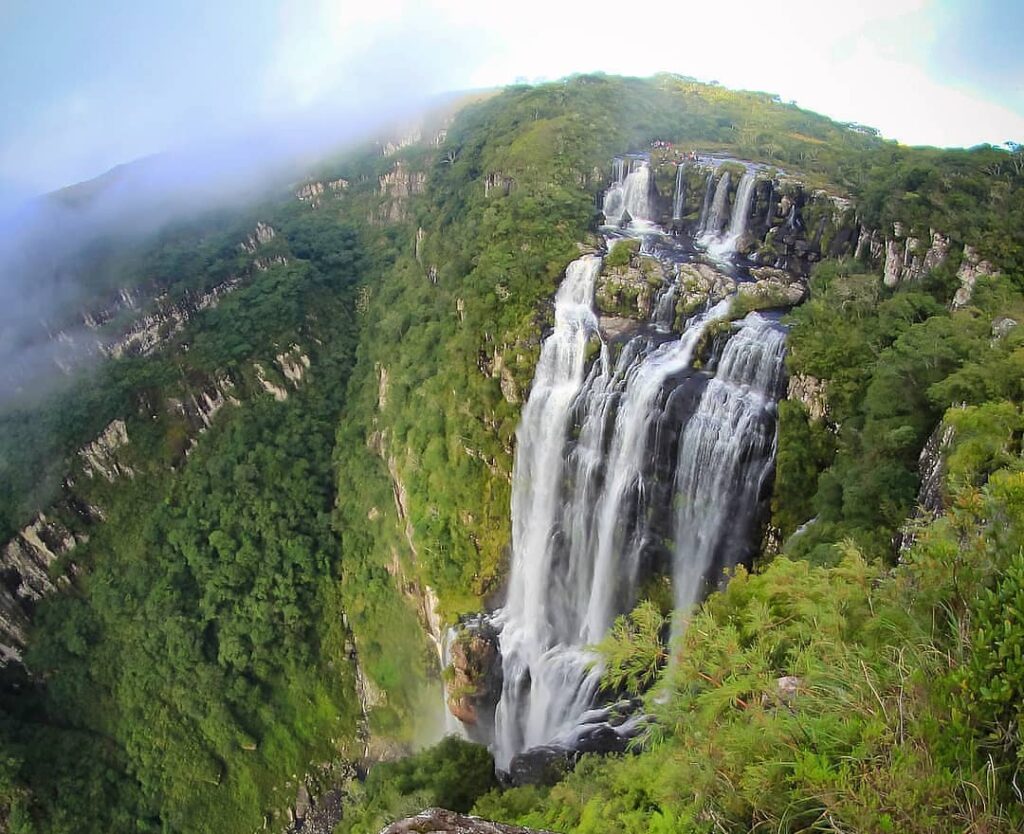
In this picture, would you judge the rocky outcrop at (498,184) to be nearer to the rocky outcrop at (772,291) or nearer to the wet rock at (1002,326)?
the rocky outcrop at (772,291)

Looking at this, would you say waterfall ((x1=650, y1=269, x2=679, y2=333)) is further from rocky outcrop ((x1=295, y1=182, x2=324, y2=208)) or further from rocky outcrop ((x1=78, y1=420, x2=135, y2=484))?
rocky outcrop ((x1=295, y1=182, x2=324, y2=208))

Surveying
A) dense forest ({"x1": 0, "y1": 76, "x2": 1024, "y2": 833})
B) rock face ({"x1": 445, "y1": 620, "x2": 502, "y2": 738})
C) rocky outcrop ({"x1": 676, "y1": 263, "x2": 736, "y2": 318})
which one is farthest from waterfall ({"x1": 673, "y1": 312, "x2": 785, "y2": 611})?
rock face ({"x1": 445, "y1": 620, "x2": 502, "y2": 738})

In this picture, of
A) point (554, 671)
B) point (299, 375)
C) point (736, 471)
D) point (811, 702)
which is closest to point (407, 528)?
Answer: point (554, 671)

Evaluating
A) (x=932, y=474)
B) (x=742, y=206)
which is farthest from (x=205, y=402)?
(x=932, y=474)

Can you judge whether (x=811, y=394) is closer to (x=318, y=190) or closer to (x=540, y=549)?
(x=540, y=549)

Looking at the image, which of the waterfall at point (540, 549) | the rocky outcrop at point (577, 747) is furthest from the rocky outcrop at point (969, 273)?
the rocky outcrop at point (577, 747)
